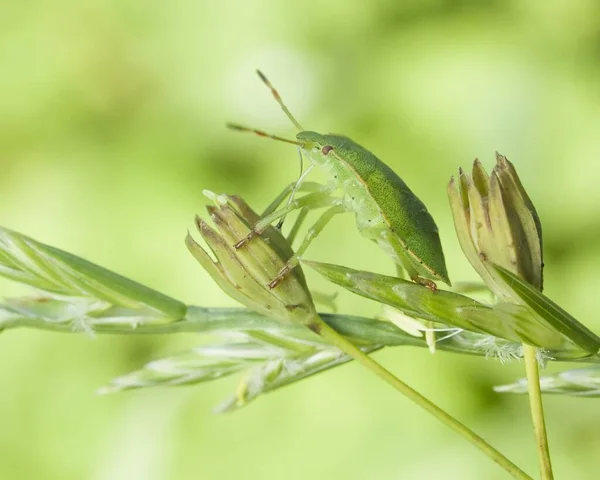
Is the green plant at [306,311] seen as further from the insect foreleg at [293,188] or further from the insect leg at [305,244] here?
the insect foreleg at [293,188]

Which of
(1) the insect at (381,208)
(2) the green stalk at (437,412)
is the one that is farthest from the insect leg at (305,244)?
(2) the green stalk at (437,412)

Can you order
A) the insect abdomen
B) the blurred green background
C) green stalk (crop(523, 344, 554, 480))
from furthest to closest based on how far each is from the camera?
the blurred green background < the insect abdomen < green stalk (crop(523, 344, 554, 480))

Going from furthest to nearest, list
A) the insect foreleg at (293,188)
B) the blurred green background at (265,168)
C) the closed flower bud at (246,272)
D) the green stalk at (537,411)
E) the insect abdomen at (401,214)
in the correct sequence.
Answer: the blurred green background at (265,168) → the insect foreleg at (293,188) → the insect abdomen at (401,214) → the closed flower bud at (246,272) → the green stalk at (537,411)

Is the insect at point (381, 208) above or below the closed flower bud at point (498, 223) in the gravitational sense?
above

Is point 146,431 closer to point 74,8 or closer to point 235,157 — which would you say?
point 235,157

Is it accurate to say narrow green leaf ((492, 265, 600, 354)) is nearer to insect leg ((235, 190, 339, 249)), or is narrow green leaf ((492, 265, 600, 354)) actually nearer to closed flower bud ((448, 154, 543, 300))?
closed flower bud ((448, 154, 543, 300))

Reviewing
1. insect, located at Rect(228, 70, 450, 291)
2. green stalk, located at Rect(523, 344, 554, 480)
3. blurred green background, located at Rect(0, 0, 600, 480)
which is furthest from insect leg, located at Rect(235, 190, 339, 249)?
blurred green background, located at Rect(0, 0, 600, 480)

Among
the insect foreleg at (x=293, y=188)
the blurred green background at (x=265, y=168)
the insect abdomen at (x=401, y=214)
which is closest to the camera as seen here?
the insect abdomen at (x=401, y=214)

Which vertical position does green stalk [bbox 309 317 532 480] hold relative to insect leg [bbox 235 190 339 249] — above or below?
below

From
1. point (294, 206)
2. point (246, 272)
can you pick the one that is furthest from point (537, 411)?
point (294, 206)
